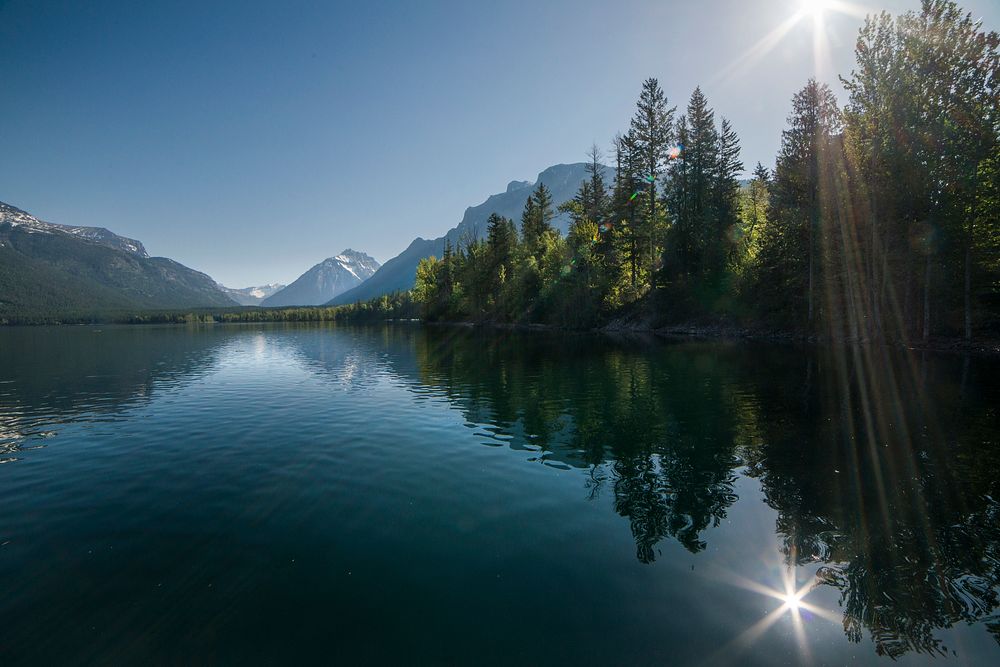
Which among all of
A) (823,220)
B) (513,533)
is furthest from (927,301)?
(513,533)

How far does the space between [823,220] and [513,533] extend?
52405mm

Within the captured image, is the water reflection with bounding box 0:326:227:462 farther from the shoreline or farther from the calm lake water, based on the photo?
the shoreline

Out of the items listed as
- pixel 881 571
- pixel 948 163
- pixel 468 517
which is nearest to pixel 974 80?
pixel 948 163

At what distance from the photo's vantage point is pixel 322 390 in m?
29.7

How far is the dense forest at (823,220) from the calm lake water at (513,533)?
22.2 meters

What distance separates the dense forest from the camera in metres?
34.0

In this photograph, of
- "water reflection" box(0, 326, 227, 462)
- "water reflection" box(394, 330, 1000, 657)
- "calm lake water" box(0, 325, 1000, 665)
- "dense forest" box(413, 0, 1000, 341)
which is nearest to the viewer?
"calm lake water" box(0, 325, 1000, 665)

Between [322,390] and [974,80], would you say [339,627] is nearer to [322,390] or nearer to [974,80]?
[322,390]

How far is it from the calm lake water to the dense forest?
2219cm

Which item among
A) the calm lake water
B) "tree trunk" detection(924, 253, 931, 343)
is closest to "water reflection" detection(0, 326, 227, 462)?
the calm lake water

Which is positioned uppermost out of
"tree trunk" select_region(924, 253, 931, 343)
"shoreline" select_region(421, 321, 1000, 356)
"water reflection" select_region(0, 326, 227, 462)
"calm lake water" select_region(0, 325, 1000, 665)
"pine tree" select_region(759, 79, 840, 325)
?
"pine tree" select_region(759, 79, 840, 325)

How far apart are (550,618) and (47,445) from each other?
71.2 feet

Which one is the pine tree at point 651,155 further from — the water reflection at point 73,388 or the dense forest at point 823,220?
the water reflection at point 73,388

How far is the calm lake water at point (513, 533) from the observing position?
6688 mm
